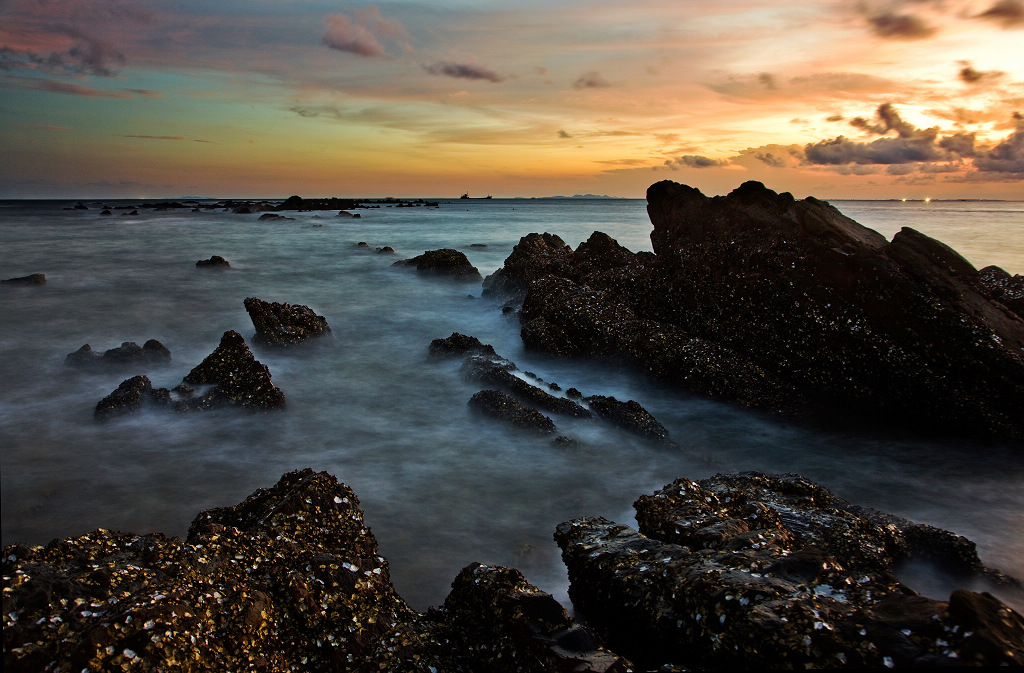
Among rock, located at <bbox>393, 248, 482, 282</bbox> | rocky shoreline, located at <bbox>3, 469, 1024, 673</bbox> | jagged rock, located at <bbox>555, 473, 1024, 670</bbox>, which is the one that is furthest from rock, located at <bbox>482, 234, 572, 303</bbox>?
rocky shoreline, located at <bbox>3, 469, 1024, 673</bbox>

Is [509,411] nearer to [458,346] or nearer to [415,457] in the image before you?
[415,457]

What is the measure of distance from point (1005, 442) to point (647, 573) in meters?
7.60

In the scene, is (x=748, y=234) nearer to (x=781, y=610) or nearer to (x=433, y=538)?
(x=433, y=538)

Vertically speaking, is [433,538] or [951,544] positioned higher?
[951,544]

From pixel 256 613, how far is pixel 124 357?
10.5m

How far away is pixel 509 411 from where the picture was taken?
9.70 metres

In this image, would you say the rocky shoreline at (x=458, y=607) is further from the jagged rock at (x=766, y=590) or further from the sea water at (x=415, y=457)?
the sea water at (x=415, y=457)

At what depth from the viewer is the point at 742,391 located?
10070 millimetres

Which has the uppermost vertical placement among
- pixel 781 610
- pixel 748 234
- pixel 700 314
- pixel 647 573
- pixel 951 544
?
pixel 748 234

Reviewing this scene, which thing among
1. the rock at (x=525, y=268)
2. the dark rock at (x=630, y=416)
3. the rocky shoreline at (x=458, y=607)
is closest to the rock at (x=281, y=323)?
the rock at (x=525, y=268)

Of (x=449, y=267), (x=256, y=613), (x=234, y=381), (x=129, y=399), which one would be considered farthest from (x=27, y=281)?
(x=256, y=613)

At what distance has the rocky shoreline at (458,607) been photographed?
3.20 meters

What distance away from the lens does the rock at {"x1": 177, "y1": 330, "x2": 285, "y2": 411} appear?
988 centimetres

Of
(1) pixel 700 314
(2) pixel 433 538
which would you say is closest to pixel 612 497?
(2) pixel 433 538
